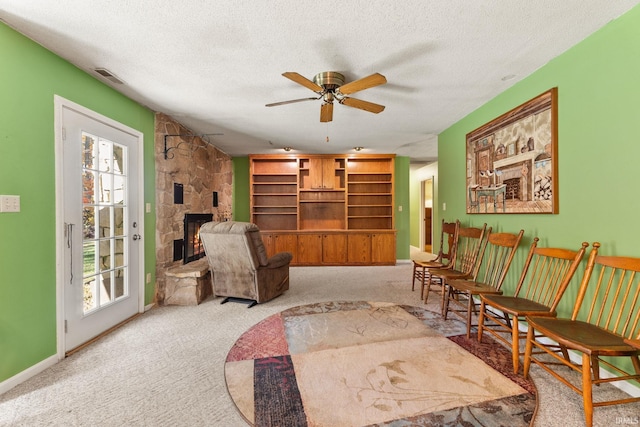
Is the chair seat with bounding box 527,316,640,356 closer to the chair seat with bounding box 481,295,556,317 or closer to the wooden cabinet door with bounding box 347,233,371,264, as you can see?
the chair seat with bounding box 481,295,556,317

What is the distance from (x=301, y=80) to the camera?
2.10 meters

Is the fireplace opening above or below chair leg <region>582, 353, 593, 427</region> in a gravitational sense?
above

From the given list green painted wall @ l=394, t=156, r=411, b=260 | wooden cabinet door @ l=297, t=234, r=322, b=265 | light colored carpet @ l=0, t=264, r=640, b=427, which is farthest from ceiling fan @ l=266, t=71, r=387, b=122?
green painted wall @ l=394, t=156, r=411, b=260

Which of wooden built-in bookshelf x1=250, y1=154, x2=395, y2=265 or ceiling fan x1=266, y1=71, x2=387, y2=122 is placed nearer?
ceiling fan x1=266, y1=71, x2=387, y2=122

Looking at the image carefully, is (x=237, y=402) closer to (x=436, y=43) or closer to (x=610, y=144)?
(x=436, y=43)

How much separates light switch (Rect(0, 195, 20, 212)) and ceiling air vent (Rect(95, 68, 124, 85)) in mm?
1248

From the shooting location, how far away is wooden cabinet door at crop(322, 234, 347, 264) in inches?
218

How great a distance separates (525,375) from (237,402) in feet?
6.26

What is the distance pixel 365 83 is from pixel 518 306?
2.05 m

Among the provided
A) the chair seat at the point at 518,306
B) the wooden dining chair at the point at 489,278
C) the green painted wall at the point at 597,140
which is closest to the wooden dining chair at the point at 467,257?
the wooden dining chair at the point at 489,278

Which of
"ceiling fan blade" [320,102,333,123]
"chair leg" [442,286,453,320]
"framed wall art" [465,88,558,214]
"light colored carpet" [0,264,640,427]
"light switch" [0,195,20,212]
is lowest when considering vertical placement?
"light colored carpet" [0,264,640,427]

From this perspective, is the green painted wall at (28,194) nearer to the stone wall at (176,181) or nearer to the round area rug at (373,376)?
the stone wall at (176,181)

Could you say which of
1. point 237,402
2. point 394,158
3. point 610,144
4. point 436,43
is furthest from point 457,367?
point 394,158

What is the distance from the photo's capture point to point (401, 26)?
70.1 inches
